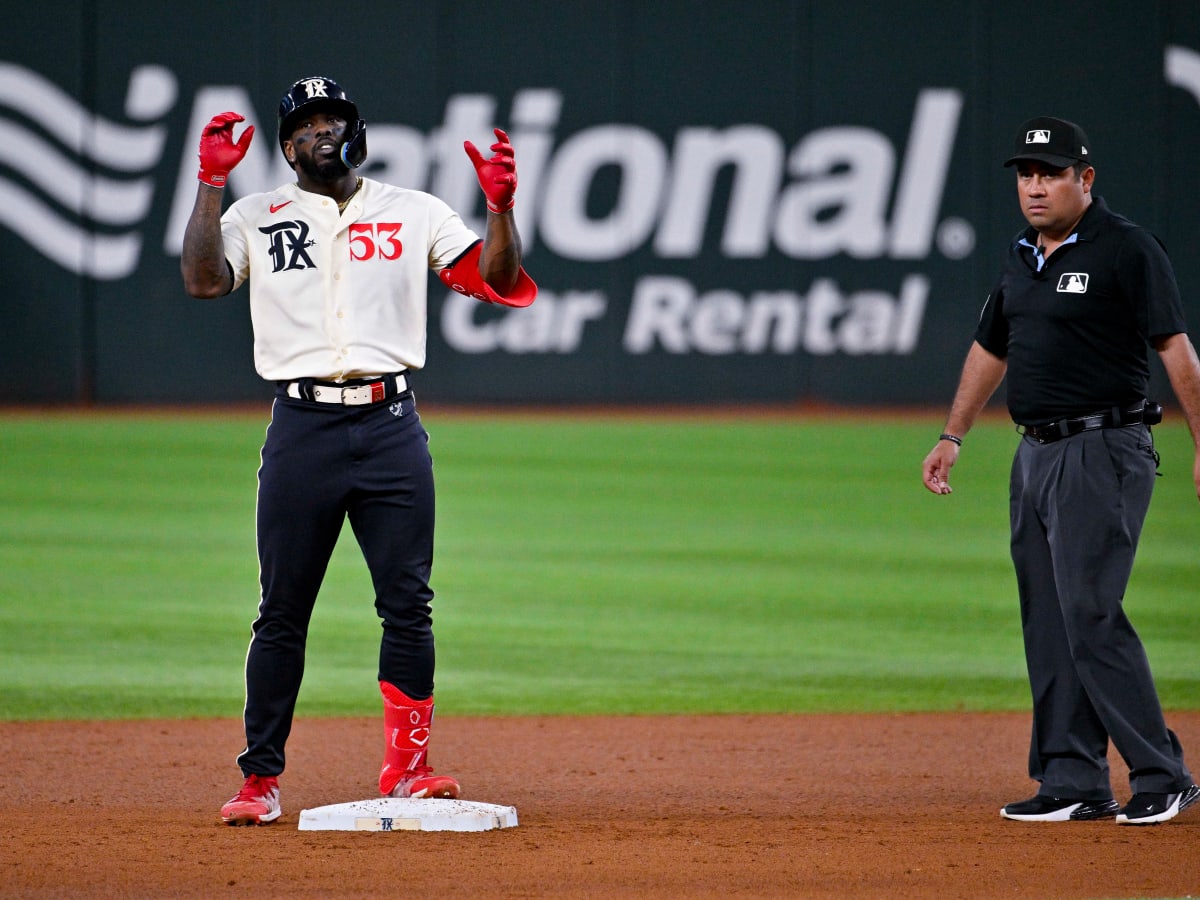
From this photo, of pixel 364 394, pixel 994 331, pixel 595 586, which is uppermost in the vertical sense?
pixel 994 331

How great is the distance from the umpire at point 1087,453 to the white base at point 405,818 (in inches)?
60.8

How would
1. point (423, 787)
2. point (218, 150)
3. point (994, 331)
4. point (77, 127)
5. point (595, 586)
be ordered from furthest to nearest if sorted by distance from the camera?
point (77, 127) → point (595, 586) → point (994, 331) → point (423, 787) → point (218, 150)

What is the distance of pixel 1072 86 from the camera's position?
23.0 m

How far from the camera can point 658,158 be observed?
22.8 m

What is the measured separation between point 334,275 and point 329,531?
707mm

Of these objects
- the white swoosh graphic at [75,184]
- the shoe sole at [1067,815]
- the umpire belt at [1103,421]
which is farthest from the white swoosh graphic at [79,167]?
the shoe sole at [1067,815]

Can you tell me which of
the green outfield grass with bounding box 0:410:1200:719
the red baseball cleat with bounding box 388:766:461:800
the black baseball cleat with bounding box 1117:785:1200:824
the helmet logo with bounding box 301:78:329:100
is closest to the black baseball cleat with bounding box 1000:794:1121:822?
the black baseball cleat with bounding box 1117:785:1200:824

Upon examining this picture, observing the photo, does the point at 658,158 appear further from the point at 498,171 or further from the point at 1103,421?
the point at 498,171

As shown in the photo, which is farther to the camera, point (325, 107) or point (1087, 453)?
point (1087, 453)

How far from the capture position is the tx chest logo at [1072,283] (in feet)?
16.6

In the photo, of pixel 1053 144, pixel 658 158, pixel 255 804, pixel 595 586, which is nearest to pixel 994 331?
pixel 1053 144

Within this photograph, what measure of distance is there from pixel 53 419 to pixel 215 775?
16.5 meters

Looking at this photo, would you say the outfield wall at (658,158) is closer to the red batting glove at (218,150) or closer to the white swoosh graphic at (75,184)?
the white swoosh graphic at (75,184)

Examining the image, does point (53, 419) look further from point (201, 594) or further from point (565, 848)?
point (565, 848)
